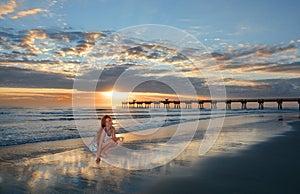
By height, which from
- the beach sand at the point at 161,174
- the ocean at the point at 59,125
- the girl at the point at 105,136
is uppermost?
the girl at the point at 105,136

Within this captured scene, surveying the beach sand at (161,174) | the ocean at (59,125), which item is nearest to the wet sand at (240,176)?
the beach sand at (161,174)

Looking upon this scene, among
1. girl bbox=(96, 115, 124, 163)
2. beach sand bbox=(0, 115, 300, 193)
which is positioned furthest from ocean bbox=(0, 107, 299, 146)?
girl bbox=(96, 115, 124, 163)

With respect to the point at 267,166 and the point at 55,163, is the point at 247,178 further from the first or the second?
the point at 55,163

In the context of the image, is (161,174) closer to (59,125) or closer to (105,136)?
(105,136)

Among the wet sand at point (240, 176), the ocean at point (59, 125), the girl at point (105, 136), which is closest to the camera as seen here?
the wet sand at point (240, 176)

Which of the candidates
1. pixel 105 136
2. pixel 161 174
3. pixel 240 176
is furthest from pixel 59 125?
pixel 240 176

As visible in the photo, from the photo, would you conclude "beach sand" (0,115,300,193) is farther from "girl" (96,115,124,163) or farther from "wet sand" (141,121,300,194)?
"girl" (96,115,124,163)

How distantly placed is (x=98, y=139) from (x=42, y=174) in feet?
7.62

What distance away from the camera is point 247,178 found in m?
6.63

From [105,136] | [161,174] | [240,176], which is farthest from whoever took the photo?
[105,136]

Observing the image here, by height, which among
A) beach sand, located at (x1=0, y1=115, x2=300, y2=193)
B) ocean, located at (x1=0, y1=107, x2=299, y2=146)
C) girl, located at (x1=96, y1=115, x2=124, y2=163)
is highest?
girl, located at (x1=96, y1=115, x2=124, y2=163)

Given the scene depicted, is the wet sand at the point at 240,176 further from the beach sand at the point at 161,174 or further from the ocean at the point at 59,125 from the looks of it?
the ocean at the point at 59,125

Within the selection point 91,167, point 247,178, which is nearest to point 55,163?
point 91,167

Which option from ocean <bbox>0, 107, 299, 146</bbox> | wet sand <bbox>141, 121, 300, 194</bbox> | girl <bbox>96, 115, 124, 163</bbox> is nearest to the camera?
wet sand <bbox>141, 121, 300, 194</bbox>
